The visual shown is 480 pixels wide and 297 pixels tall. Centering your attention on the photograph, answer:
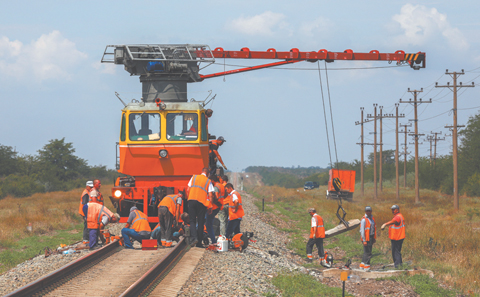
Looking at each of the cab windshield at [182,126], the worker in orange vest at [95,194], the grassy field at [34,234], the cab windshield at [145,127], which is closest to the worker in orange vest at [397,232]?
the cab windshield at [182,126]

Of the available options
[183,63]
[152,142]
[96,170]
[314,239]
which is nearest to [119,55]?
[183,63]

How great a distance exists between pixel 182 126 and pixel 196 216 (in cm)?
277

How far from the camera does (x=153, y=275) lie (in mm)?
8422

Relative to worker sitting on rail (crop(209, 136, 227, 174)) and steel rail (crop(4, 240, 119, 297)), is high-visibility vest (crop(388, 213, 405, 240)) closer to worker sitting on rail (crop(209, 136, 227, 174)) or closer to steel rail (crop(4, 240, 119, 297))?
worker sitting on rail (crop(209, 136, 227, 174))

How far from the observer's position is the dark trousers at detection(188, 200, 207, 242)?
1133 cm

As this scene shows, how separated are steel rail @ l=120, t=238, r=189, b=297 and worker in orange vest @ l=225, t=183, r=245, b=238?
234 centimetres

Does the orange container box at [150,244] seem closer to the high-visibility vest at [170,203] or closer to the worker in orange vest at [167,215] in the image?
the worker in orange vest at [167,215]

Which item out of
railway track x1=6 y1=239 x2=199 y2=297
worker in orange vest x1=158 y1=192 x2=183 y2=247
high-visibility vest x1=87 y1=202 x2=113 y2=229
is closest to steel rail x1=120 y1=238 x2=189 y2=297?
railway track x1=6 y1=239 x2=199 y2=297

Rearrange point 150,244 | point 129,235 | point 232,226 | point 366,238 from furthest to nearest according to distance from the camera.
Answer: point 232,226 → point 366,238 → point 129,235 → point 150,244

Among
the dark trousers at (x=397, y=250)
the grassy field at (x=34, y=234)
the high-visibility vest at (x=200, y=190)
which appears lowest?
the grassy field at (x=34, y=234)

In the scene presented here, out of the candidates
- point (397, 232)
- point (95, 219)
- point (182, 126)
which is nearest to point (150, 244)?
point (95, 219)

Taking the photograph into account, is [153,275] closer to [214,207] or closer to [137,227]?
[137,227]

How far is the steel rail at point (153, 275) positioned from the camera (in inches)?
289

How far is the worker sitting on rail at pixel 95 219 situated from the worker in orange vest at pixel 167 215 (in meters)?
1.15
